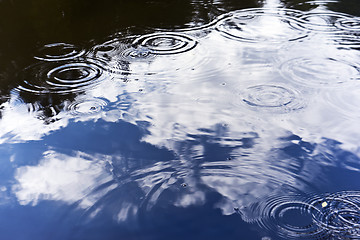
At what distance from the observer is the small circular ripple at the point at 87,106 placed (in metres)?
2.11

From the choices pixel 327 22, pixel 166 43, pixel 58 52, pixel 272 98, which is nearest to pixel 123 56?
pixel 166 43

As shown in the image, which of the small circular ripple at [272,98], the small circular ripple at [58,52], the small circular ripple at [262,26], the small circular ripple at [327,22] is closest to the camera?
the small circular ripple at [272,98]

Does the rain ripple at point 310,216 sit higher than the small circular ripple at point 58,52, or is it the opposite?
the small circular ripple at point 58,52

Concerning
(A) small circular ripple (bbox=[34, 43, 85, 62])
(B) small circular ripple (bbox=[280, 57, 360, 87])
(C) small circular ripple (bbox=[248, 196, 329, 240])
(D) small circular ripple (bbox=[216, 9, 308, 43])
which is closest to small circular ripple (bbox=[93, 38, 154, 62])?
(A) small circular ripple (bbox=[34, 43, 85, 62])

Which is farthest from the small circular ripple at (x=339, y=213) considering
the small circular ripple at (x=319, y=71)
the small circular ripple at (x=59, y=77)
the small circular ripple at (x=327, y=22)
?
the small circular ripple at (x=327, y=22)

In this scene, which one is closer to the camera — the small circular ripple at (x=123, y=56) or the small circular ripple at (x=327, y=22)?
the small circular ripple at (x=123, y=56)

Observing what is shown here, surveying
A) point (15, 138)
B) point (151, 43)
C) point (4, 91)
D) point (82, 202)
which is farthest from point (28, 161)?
point (151, 43)

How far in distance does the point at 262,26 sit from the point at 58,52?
4.89 feet

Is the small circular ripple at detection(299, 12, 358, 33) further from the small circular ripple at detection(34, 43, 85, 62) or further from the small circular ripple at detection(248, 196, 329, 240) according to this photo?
the small circular ripple at detection(248, 196, 329, 240)

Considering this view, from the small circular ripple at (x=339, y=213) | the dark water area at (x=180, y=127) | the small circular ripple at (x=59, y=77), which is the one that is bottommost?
the small circular ripple at (x=339, y=213)

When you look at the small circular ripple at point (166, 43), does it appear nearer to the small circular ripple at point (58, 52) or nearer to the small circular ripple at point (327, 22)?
the small circular ripple at point (58, 52)

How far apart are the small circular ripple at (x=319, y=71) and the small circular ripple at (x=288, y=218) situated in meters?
0.98

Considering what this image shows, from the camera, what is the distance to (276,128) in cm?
193

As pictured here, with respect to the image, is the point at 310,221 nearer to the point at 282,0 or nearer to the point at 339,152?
the point at 339,152
